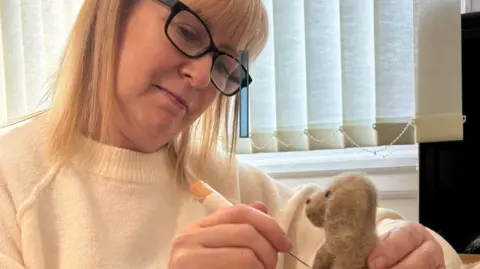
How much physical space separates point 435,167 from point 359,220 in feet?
1.49

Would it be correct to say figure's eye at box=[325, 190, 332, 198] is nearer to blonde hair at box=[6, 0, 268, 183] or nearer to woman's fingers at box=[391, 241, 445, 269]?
woman's fingers at box=[391, 241, 445, 269]

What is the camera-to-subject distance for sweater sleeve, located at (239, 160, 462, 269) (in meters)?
0.72

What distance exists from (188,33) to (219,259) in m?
0.31

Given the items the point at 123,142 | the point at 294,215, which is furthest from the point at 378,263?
the point at 123,142

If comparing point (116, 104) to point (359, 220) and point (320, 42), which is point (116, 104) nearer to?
point (359, 220)

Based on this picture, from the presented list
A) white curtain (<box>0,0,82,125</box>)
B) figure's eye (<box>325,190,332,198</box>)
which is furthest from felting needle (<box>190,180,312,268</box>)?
white curtain (<box>0,0,82,125</box>)

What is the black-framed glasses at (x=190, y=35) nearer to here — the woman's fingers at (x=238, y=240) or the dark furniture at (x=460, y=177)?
the woman's fingers at (x=238, y=240)

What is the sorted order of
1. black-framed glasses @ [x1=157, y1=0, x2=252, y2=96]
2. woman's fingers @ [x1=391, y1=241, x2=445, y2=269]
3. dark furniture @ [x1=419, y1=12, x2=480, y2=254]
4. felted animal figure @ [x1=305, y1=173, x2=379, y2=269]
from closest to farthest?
felted animal figure @ [x1=305, y1=173, x2=379, y2=269], woman's fingers @ [x1=391, y1=241, x2=445, y2=269], black-framed glasses @ [x1=157, y1=0, x2=252, y2=96], dark furniture @ [x1=419, y1=12, x2=480, y2=254]

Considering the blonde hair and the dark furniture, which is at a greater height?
the blonde hair

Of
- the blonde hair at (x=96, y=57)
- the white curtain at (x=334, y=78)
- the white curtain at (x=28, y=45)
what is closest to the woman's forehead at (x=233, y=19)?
the blonde hair at (x=96, y=57)

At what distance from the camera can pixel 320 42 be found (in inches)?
47.8

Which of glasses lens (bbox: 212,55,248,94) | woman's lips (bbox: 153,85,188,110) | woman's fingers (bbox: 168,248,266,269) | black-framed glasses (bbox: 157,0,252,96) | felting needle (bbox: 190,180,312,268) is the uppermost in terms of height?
black-framed glasses (bbox: 157,0,252,96)

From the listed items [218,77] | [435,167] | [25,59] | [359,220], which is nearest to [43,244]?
[218,77]

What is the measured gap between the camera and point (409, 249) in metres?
0.60
